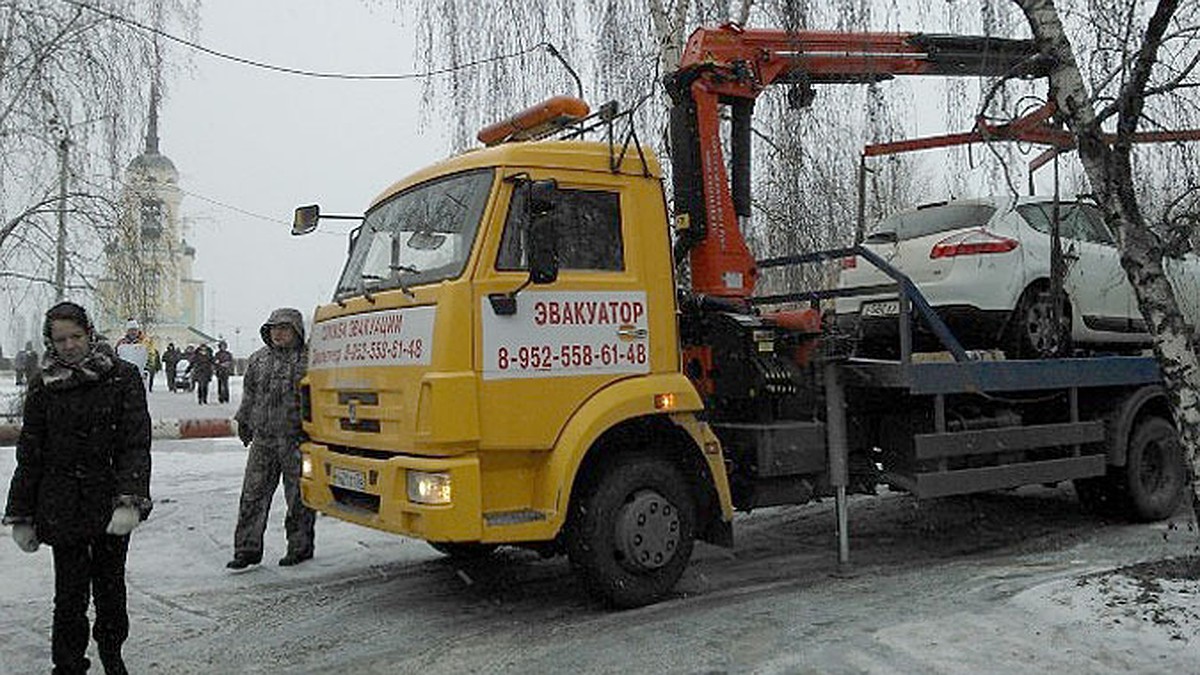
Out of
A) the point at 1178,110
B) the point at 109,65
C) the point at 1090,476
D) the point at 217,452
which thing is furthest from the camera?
the point at 217,452

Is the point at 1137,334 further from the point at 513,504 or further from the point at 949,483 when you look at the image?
the point at 513,504

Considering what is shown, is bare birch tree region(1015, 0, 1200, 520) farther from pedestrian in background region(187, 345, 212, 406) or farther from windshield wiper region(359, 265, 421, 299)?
pedestrian in background region(187, 345, 212, 406)

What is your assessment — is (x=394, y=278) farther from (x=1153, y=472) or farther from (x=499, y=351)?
(x=1153, y=472)

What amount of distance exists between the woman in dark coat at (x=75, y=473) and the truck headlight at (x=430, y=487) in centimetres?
134

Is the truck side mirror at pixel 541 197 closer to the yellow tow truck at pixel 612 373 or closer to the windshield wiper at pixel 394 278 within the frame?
the yellow tow truck at pixel 612 373

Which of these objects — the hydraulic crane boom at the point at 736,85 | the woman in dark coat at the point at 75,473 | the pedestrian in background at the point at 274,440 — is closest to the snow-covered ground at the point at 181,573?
the pedestrian in background at the point at 274,440

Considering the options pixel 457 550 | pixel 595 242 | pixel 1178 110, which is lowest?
pixel 457 550

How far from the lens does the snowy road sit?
5289mm

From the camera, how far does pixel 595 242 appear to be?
635 cm

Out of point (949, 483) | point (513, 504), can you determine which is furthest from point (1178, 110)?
point (513, 504)

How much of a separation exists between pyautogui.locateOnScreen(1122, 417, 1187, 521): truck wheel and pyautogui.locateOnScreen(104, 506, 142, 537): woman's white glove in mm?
7716

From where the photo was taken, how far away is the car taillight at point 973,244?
8617 mm

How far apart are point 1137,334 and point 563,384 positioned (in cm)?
620

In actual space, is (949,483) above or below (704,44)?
below
